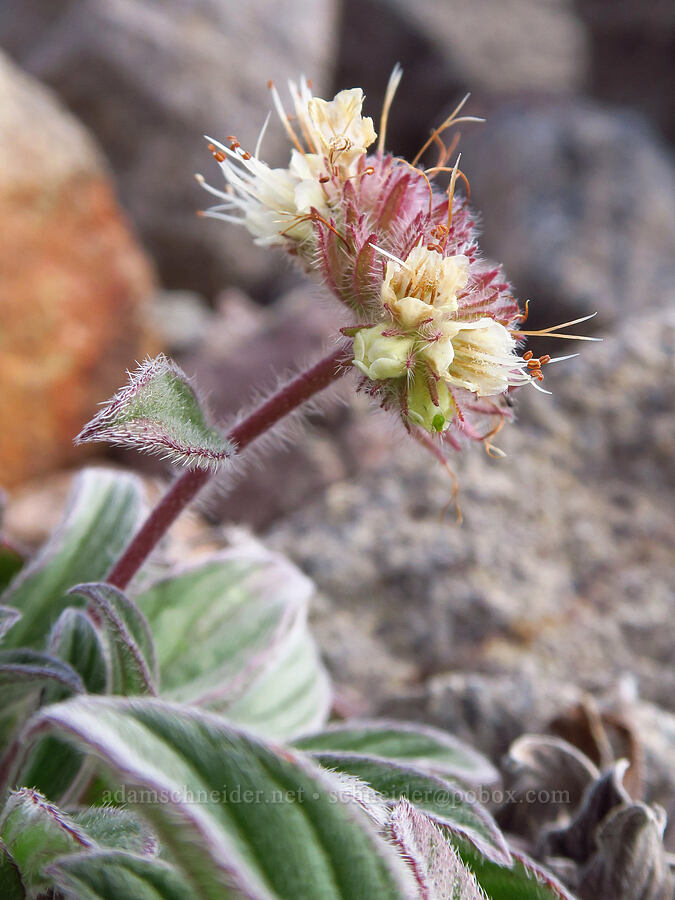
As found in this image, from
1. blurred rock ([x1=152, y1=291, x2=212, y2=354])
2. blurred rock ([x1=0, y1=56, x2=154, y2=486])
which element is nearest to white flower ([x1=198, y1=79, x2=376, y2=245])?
blurred rock ([x1=0, y1=56, x2=154, y2=486])

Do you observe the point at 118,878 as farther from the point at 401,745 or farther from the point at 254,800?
the point at 401,745

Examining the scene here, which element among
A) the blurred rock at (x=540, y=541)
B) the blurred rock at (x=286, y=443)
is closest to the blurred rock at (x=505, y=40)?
the blurred rock at (x=286, y=443)

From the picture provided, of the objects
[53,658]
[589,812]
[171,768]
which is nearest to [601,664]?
[589,812]

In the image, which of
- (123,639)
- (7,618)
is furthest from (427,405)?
(7,618)

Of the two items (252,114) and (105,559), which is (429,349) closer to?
(105,559)

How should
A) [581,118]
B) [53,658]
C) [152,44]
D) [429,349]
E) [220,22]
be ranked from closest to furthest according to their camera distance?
[429,349] → [53,658] → [152,44] → [220,22] → [581,118]

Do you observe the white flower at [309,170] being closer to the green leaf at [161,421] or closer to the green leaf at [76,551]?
the green leaf at [161,421]

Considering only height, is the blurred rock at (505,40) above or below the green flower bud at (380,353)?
above
